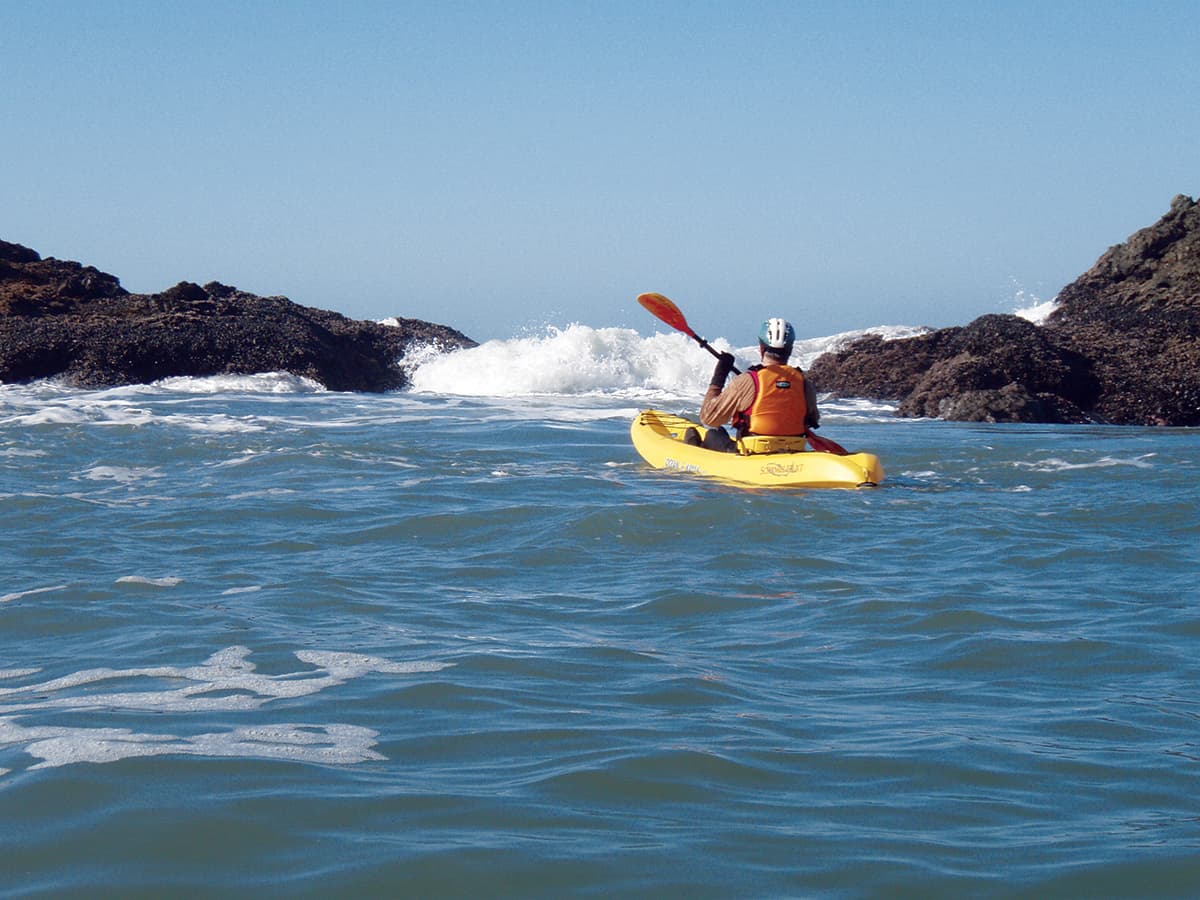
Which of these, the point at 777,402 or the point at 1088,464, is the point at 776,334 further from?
the point at 1088,464

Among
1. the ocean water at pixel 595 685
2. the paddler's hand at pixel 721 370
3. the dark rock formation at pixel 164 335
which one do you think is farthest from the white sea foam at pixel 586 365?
the ocean water at pixel 595 685

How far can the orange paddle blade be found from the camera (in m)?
11.8

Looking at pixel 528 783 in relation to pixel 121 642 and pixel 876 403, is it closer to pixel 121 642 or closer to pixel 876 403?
pixel 121 642

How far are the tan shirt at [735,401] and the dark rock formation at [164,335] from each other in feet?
31.7

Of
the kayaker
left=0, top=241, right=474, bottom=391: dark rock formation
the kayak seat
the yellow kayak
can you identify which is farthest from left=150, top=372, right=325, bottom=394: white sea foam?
the kayak seat

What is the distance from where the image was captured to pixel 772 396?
30.0 feet

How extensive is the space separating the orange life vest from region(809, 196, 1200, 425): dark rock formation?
18.6 ft

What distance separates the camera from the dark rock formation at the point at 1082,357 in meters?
14.6

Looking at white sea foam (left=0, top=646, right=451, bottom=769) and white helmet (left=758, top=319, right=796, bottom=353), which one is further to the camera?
white helmet (left=758, top=319, right=796, bottom=353)

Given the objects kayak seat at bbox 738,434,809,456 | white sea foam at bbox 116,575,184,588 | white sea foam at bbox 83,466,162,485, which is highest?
kayak seat at bbox 738,434,809,456

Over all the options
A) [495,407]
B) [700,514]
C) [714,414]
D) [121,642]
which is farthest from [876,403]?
[121,642]

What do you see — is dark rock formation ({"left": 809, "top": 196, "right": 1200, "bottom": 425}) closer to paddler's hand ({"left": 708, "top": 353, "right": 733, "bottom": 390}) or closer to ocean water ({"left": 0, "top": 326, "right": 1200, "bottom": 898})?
paddler's hand ({"left": 708, "top": 353, "right": 733, "bottom": 390})

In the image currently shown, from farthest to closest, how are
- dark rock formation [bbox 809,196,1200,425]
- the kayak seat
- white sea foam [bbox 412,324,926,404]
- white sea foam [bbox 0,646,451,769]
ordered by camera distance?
white sea foam [bbox 412,324,926,404] < dark rock formation [bbox 809,196,1200,425] < the kayak seat < white sea foam [bbox 0,646,451,769]

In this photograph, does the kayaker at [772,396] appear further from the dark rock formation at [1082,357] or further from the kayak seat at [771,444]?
the dark rock formation at [1082,357]
